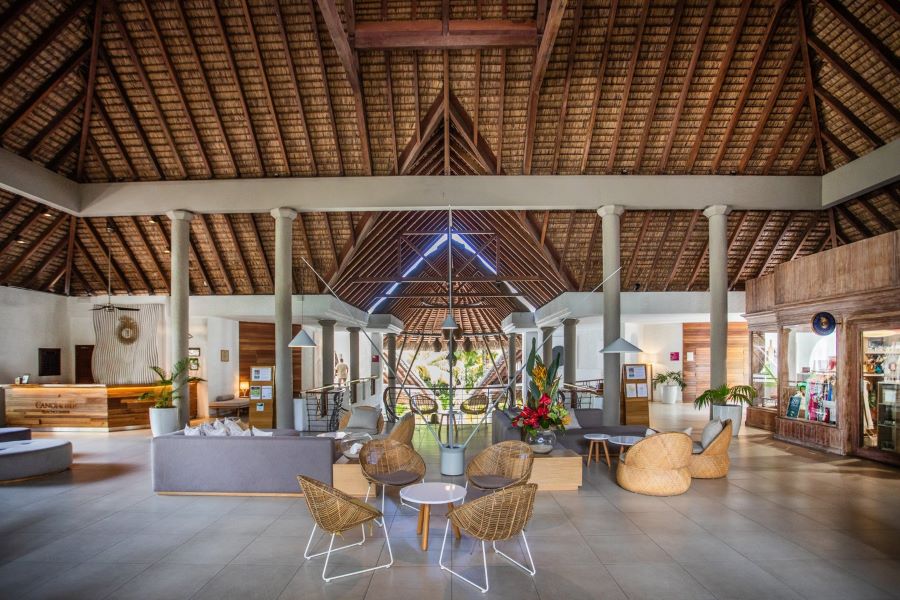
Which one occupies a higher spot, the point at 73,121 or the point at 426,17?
the point at 426,17

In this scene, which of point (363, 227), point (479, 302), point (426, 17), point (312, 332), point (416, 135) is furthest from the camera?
point (479, 302)

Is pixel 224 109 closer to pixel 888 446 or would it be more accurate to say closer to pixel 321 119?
pixel 321 119

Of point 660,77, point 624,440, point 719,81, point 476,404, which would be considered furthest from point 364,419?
point 719,81

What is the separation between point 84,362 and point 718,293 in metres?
15.1

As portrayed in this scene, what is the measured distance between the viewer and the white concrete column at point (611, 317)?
9.73 m

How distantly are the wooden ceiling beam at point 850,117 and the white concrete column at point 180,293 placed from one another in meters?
11.3

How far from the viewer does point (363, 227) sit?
1181 centimetres

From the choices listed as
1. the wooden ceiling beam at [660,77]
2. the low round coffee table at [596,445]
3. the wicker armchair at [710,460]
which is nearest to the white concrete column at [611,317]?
the wooden ceiling beam at [660,77]

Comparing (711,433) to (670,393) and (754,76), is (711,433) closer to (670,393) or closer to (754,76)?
(754,76)

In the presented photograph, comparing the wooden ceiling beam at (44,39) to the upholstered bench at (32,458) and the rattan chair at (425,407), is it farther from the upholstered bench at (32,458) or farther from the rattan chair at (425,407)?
the rattan chair at (425,407)

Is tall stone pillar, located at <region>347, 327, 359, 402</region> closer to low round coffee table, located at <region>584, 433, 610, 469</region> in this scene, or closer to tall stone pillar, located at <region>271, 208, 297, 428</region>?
tall stone pillar, located at <region>271, 208, 297, 428</region>

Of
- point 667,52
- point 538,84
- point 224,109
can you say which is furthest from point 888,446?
point 224,109

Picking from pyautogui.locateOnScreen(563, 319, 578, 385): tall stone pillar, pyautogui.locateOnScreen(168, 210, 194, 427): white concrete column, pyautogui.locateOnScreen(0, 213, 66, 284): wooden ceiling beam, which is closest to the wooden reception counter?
pyautogui.locateOnScreen(168, 210, 194, 427): white concrete column

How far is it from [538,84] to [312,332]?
14.4m
